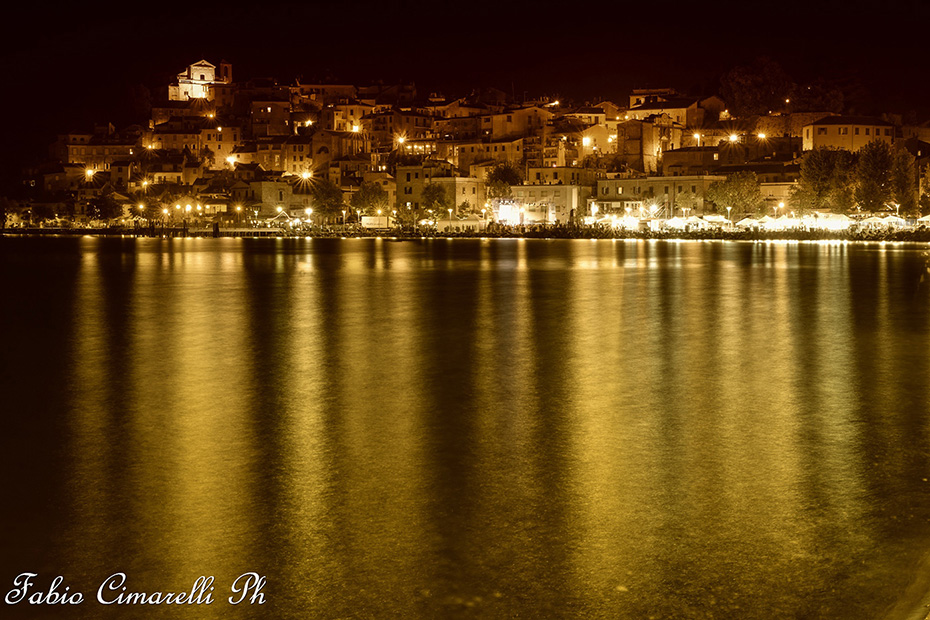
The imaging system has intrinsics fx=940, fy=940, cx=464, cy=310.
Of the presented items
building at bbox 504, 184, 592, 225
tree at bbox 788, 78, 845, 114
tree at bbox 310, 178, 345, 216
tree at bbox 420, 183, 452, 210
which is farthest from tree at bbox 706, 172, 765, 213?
Result: tree at bbox 310, 178, 345, 216

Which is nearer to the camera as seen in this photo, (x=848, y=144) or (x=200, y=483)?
(x=200, y=483)

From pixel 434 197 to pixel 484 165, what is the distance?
5.50 m

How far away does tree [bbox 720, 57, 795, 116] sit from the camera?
74.4 meters

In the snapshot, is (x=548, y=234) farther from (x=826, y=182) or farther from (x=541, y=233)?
(x=826, y=182)

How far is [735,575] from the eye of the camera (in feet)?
16.0

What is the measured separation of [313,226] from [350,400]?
64.5 metres

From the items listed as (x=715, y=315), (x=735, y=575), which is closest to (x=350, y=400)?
(x=735, y=575)

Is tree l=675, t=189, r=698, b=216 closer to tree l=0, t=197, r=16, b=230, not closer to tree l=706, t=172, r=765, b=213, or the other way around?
tree l=706, t=172, r=765, b=213

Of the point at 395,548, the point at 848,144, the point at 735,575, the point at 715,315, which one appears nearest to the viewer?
the point at 735,575

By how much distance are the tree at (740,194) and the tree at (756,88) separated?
1830 centimetres

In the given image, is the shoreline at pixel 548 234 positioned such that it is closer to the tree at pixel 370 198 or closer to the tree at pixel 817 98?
the tree at pixel 370 198

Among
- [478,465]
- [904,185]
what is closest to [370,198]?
[904,185]

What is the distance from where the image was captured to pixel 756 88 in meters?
75.6

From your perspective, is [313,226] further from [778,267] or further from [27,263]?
[778,267]
